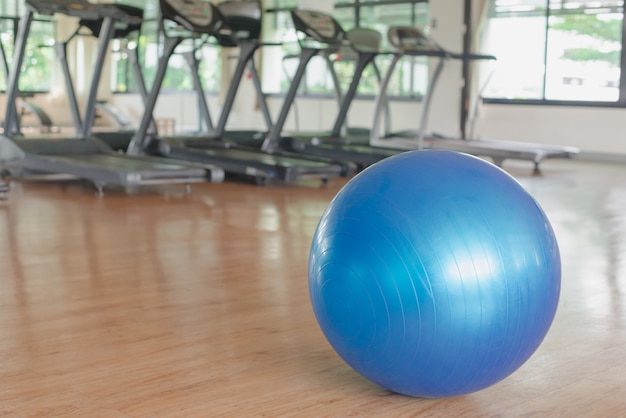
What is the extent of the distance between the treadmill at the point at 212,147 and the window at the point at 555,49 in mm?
4145

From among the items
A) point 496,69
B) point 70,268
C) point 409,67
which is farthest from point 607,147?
point 70,268

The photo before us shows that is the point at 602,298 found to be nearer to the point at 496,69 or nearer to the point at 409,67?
the point at 496,69

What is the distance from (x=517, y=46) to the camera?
10609 millimetres

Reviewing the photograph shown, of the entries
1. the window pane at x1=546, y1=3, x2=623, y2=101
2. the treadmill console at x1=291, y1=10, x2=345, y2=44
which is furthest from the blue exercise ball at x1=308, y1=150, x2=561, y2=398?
the window pane at x1=546, y1=3, x2=623, y2=101

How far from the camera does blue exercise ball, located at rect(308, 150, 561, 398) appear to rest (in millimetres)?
1920

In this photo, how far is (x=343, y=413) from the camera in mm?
2057

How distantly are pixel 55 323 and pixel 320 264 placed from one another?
44.5 inches

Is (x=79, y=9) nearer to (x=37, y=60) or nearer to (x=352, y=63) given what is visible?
(x=352, y=63)

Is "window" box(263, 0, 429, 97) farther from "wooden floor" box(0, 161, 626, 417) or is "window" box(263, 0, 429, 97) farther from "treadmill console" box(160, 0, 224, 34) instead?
"wooden floor" box(0, 161, 626, 417)

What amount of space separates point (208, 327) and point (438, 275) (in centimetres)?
110

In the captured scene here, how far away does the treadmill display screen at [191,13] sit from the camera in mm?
7016

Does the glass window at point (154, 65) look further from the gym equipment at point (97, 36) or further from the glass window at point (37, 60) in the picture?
the gym equipment at point (97, 36)

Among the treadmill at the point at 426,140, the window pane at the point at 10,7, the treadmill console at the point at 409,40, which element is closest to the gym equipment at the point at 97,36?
the treadmill at the point at 426,140

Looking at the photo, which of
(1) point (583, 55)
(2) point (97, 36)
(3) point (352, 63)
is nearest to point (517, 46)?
(1) point (583, 55)
